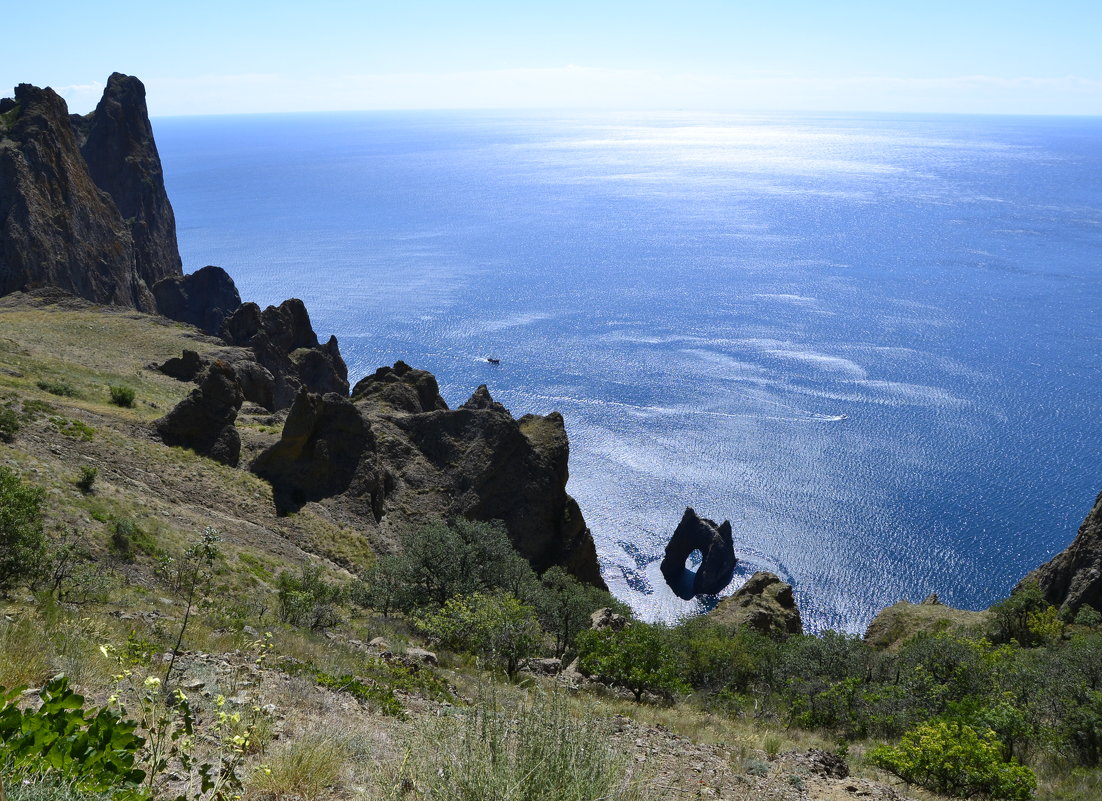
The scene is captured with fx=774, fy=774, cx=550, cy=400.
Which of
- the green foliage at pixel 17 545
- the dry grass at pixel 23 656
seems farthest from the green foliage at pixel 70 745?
the green foliage at pixel 17 545

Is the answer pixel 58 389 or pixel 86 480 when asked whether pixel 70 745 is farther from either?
pixel 58 389

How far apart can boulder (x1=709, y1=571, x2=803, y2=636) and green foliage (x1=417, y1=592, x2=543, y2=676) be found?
66.3 feet

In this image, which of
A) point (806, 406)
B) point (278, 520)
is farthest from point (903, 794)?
point (806, 406)

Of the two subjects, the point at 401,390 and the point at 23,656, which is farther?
the point at 401,390

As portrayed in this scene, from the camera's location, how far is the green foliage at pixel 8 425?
3014cm

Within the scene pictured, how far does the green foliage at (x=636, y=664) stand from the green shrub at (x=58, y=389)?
3532 cm

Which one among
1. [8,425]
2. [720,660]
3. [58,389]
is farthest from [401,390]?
[720,660]

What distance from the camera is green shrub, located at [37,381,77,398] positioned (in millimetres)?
43000

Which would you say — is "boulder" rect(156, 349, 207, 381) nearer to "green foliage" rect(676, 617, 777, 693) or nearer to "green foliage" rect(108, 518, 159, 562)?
"green foliage" rect(108, 518, 159, 562)

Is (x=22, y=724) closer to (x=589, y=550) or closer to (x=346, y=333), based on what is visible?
(x=589, y=550)

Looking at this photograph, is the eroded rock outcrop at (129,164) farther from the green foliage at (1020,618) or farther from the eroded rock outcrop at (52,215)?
the green foliage at (1020,618)

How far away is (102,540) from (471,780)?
22.0 meters

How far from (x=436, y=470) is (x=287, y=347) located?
131ft

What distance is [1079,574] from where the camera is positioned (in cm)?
4231
